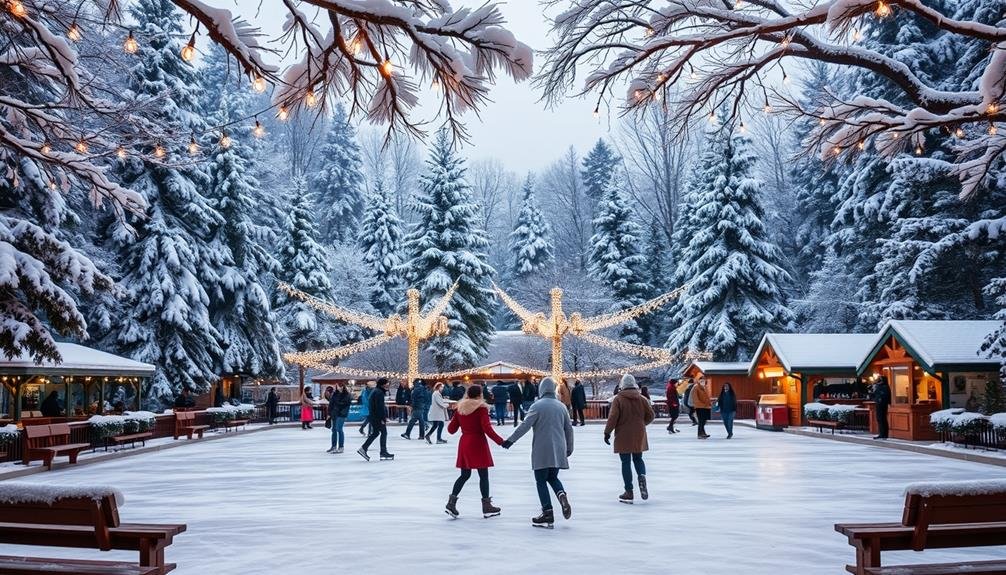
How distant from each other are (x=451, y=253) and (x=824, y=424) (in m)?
25.9

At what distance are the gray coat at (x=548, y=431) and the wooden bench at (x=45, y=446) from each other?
39.3 ft

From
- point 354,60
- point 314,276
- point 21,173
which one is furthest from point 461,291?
point 354,60

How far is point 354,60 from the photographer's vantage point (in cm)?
655

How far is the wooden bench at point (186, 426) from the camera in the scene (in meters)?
27.3

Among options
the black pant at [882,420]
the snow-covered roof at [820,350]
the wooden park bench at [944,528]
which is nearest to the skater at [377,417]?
the wooden park bench at [944,528]

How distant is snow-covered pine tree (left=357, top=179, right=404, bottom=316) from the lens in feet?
186

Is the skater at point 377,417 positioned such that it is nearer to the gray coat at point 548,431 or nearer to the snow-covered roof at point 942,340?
the gray coat at point 548,431

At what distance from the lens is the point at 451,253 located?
48719 millimetres

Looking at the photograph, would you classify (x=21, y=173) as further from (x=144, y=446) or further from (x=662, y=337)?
(x=662, y=337)

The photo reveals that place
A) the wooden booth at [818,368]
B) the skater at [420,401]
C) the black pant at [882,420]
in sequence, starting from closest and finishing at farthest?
1. the black pant at [882,420]
2. the skater at [420,401]
3. the wooden booth at [818,368]

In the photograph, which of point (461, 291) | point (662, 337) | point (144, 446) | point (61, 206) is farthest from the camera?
point (662, 337)

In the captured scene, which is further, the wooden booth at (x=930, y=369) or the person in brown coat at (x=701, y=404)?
the person in brown coat at (x=701, y=404)

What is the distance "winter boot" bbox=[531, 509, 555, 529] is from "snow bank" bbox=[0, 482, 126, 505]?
4.54m

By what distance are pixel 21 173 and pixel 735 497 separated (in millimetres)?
18829
